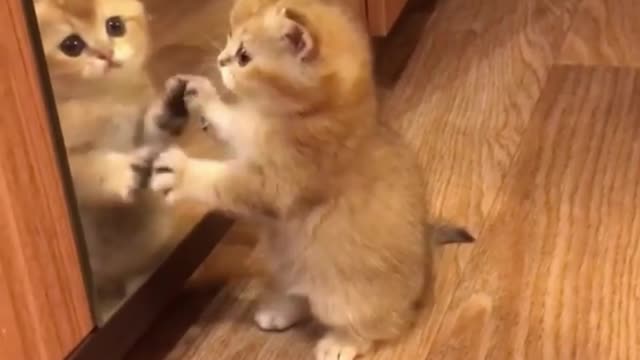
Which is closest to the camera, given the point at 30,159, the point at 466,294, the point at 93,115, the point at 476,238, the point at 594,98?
the point at 30,159

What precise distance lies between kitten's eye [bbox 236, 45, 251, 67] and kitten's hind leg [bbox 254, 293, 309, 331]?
1.15 feet

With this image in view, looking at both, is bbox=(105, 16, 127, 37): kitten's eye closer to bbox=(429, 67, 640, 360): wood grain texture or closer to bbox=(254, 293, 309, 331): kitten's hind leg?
bbox=(254, 293, 309, 331): kitten's hind leg

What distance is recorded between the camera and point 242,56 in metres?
1.18

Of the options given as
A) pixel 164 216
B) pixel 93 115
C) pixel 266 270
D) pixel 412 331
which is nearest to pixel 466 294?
pixel 412 331

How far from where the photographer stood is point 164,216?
1358 mm

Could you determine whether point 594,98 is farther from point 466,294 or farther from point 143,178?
point 143,178

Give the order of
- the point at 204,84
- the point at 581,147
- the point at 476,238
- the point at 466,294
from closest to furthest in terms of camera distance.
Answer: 1. the point at 204,84
2. the point at 466,294
3. the point at 476,238
4. the point at 581,147

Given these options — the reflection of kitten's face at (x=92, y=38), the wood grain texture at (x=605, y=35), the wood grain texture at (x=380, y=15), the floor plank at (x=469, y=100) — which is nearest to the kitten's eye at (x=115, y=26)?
the reflection of kitten's face at (x=92, y=38)

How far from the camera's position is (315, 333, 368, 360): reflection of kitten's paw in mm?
1341

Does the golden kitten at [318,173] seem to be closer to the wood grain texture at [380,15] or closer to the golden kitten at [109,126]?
the golden kitten at [109,126]

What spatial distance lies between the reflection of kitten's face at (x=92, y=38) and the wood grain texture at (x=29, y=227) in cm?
7

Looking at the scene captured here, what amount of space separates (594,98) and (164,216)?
2.71 feet

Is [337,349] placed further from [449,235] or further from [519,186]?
[519,186]

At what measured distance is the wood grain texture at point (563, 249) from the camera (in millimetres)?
1361
